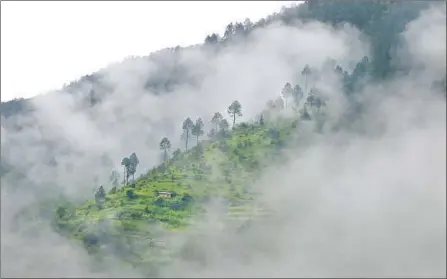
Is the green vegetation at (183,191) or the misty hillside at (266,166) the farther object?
the green vegetation at (183,191)

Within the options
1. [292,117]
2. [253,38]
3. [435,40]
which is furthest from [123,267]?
[253,38]

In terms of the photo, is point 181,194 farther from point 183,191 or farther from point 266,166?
point 266,166

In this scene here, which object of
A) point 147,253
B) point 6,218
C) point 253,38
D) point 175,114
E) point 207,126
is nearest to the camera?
point 147,253

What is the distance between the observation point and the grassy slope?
52.5m

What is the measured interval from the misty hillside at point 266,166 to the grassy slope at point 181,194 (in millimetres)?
171

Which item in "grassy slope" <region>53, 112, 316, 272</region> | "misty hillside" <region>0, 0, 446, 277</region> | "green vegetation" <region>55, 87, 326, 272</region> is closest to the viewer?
"misty hillside" <region>0, 0, 446, 277</region>

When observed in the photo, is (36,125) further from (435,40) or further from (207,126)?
(435,40)

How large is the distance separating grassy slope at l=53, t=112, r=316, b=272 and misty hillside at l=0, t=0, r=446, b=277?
171 mm

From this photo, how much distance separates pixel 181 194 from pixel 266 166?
870 centimetres

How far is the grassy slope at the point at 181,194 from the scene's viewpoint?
52.5 m

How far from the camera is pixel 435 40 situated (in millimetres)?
56281

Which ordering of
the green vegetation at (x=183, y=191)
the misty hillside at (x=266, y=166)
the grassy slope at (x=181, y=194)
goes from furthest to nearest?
the green vegetation at (x=183, y=191), the grassy slope at (x=181, y=194), the misty hillside at (x=266, y=166)

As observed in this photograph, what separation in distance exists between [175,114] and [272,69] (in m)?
14.1

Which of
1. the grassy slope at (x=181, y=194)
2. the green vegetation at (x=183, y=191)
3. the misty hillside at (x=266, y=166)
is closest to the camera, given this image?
the misty hillside at (x=266, y=166)
